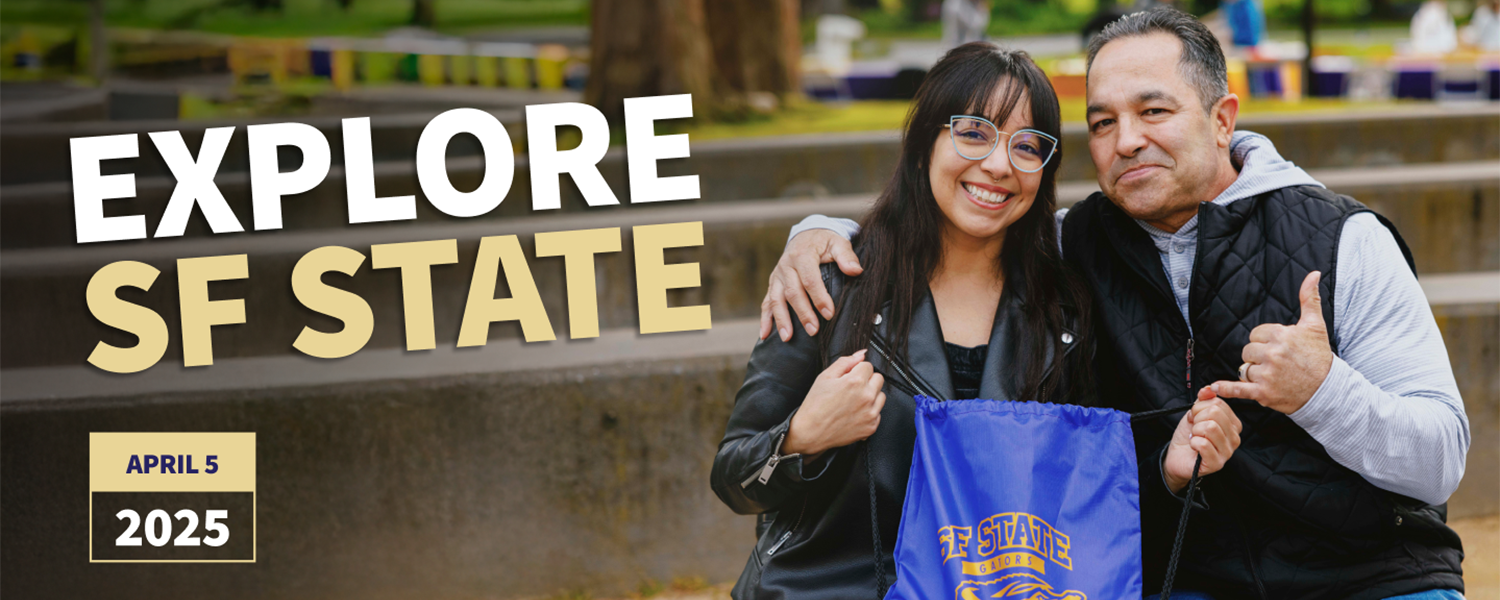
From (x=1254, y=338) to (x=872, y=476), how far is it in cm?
76

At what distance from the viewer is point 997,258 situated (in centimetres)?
260

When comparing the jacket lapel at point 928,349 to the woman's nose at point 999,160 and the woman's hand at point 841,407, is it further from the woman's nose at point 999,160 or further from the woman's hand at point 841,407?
the woman's nose at point 999,160

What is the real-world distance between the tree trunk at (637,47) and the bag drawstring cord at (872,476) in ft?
30.2

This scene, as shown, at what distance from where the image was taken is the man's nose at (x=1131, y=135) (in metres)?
2.41

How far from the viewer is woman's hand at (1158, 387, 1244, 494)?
2113 mm

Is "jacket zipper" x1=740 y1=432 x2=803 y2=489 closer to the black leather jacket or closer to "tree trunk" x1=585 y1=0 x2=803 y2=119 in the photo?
the black leather jacket

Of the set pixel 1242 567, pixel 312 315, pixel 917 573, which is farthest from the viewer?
pixel 312 315

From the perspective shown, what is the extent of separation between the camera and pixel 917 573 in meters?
2.16

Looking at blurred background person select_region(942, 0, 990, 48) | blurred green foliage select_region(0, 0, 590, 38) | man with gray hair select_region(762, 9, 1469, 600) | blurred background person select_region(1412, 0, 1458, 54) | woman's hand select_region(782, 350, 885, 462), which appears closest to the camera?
man with gray hair select_region(762, 9, 1469, 600)

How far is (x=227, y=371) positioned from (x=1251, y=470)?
330 cm

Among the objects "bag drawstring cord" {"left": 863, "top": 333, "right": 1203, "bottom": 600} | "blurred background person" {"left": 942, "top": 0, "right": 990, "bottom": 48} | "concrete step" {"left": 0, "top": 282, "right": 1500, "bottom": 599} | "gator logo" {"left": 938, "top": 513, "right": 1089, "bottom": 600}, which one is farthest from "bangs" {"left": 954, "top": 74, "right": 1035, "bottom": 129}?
"blurred background person" {"left": 942, "top": 0, "right": 990, "bottom": 48}

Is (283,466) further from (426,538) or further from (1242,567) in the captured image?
(1242,567)

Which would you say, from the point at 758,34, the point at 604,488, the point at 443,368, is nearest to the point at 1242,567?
the point at 604,488

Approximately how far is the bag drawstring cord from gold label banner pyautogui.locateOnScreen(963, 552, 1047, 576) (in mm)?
225
